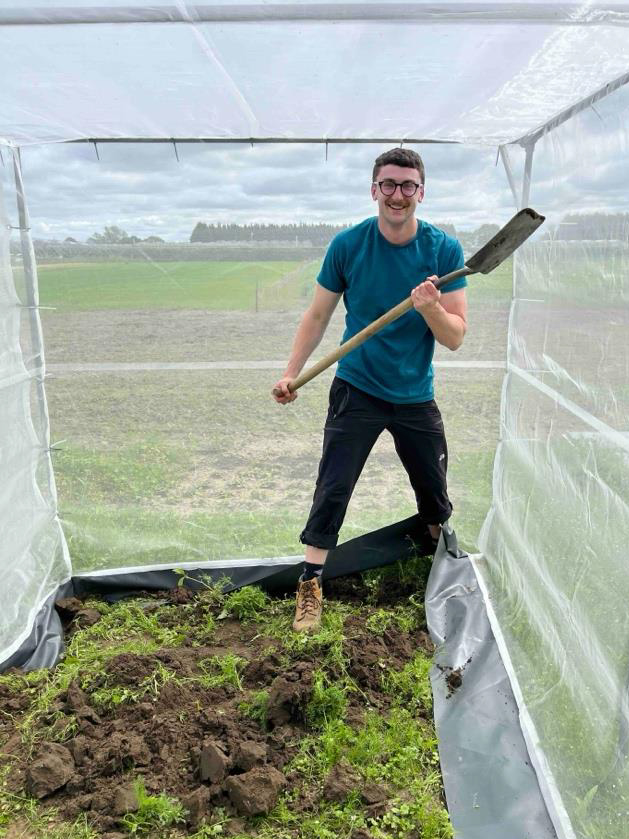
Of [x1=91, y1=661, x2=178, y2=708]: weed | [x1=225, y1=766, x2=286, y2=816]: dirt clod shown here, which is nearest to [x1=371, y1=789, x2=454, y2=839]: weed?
[x1=225, y1=766, x2=286, y2=816]: dirt clod

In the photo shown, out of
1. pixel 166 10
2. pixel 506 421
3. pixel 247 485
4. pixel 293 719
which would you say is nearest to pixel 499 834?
pixel 293 719

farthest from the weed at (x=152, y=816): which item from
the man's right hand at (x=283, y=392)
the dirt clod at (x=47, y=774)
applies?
the man's right hand at (x=283, y=392)

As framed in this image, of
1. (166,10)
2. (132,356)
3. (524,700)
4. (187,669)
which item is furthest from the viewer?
(132,356)

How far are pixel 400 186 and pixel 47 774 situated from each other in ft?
7.51

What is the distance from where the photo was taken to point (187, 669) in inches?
111

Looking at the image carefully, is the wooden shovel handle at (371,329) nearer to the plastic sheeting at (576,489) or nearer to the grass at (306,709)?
the plastic sheeting at (576,489)

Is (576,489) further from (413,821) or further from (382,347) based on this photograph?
(413,821)

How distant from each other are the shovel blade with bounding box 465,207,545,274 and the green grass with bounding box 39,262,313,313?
129 cm

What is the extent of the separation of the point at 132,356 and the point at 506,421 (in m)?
1.84

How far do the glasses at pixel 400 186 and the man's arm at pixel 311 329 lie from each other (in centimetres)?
49

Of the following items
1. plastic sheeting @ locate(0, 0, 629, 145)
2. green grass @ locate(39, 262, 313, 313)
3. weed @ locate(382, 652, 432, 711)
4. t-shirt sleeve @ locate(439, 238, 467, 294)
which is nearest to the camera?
plastic sheeting @ locate(0, 0, 629, 145)

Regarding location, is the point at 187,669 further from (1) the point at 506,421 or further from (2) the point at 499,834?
(1) the point at 506,421

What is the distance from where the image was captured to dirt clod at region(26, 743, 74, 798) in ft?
7.18

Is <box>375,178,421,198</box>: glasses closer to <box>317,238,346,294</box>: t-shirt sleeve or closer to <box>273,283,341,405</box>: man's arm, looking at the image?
<box>317,238,346,294</box>: t-shirt sleeve
